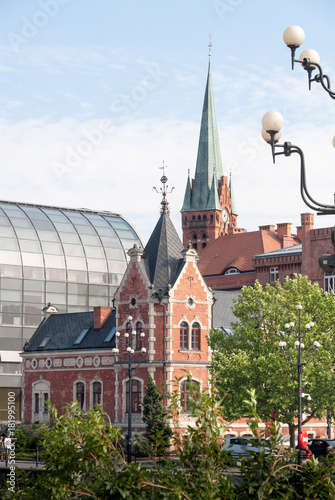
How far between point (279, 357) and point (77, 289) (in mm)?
44068

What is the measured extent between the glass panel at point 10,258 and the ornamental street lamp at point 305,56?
69.8m

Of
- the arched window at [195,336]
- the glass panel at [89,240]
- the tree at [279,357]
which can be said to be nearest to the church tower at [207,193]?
the glass panel at [89,240]

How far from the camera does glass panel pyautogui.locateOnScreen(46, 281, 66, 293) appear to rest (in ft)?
295

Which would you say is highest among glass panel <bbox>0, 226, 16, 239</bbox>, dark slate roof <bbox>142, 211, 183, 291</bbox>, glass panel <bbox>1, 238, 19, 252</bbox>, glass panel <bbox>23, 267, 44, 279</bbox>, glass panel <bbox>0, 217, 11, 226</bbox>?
glass panel <bbox>0, 217, 11, 226</bbox>

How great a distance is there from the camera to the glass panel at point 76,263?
92.1 m

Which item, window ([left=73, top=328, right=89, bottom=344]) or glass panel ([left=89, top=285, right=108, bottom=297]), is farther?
glass panel ([left=89, top=285, right=108, bottom=297])

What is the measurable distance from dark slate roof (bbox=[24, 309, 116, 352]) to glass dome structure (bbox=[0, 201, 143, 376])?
10255 mm

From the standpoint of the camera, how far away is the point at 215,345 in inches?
2196

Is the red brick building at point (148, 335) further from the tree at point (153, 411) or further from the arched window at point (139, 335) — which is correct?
the tree at point (153, 411)

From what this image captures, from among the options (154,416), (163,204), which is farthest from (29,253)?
(154,416)

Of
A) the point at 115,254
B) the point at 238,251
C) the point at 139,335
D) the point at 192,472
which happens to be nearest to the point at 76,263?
the point at 115,254

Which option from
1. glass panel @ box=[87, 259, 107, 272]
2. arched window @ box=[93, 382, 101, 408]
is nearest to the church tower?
glass panel @ box=[87, 259, 107, 272]

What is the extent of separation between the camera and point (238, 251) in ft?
389

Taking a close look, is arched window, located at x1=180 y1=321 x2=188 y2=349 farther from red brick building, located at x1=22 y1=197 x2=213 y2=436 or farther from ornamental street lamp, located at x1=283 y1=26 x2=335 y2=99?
ornamental street lamp, located at x1=283 y1=26 x2=335 y2=99
